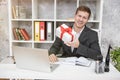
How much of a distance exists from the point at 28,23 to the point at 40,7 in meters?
0.39

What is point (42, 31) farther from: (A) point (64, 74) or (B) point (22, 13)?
(A) point (64, 74)

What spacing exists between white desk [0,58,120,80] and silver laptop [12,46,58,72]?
0.05m

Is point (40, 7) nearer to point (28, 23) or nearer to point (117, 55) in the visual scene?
point (28, 23)

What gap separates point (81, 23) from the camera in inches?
105

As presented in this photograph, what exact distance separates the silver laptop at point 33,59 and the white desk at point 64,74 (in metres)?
0.05

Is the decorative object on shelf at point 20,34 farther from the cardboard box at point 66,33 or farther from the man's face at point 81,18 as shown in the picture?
the cardboard box at point 66,33

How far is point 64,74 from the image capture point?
1.67m

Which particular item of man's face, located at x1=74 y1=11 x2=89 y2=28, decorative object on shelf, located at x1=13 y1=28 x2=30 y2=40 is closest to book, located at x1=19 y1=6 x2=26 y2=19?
decorative object on shelf, located at x1=13 y1=28 x2=30 y2=40

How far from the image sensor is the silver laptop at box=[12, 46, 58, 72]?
167 cm

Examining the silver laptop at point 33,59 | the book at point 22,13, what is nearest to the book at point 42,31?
the book at point 22,13

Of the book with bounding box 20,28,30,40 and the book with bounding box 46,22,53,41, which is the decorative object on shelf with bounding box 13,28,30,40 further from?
the book with bounding box 46,22,53,41

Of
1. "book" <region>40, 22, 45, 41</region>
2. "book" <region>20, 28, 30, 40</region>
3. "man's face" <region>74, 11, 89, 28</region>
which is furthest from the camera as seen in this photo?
"book" <region>20, 28, 30, 40</region>

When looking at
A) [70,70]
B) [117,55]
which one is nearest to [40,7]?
[117,55]

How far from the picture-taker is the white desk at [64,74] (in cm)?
163
